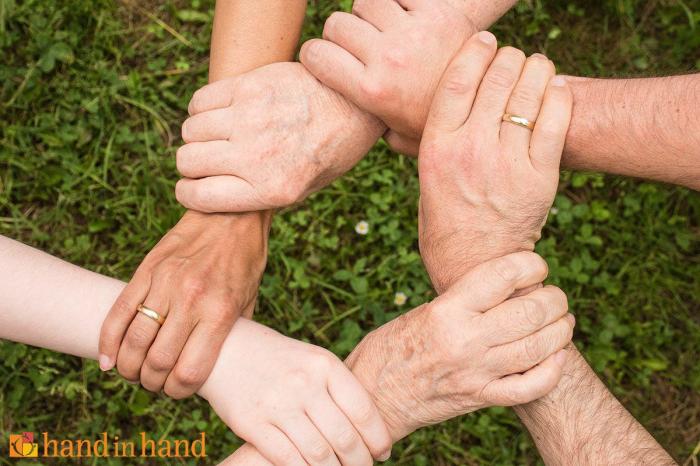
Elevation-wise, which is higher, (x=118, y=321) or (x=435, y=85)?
(x=435, y=85)

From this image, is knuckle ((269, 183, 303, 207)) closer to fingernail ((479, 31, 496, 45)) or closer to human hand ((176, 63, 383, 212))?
human hand ((176, 63, 383, 212))

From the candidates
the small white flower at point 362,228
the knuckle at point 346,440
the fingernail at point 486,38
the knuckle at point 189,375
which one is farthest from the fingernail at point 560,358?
the small white flower at point 362,228

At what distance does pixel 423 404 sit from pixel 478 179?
73cm

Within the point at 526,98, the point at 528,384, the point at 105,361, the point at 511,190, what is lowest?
the point at 105,361

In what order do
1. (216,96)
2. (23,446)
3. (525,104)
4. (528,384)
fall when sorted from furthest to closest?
(23,446), (216,96), (525,104), (528,384)

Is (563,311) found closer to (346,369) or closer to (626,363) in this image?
(346,369)

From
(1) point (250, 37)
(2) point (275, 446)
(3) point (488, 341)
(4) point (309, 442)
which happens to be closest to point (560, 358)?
(3) point (488, 341)

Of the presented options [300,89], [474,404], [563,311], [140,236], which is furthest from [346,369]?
[140,236]

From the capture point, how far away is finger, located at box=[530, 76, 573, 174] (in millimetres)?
2045

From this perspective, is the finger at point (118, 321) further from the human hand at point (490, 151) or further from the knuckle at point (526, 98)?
the knuckle at point (526, 98)

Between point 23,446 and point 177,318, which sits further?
point 23,446

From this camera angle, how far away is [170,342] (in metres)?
2.12

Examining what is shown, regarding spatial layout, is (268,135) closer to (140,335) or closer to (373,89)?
(373,89)

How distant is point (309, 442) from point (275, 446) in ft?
0.36
